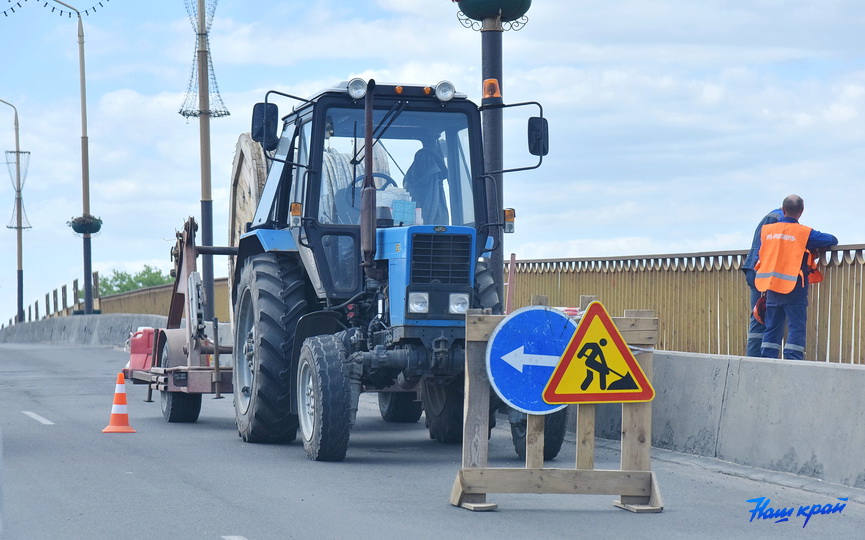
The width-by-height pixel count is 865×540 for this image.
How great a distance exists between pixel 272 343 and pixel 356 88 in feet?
7.62

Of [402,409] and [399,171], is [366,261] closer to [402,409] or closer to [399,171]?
[399,171]

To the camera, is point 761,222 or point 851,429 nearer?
point 851,429

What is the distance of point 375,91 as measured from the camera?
37.0 ft

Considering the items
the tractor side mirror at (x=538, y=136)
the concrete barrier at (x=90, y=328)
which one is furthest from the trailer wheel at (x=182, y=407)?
the concrete barrier at (x=90, y=328)

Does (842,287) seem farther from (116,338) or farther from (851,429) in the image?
(116,338)

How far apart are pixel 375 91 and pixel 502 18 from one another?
293 centimetres

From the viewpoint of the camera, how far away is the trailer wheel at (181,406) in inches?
547

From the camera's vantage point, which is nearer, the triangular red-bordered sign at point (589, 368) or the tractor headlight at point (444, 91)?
the triangular red-bordered sign at point (589, 368)

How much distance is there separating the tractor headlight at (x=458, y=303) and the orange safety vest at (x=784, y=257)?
3.11 meters

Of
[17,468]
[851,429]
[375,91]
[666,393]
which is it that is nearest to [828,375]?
[851,429]

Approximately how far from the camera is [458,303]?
10.2 meters

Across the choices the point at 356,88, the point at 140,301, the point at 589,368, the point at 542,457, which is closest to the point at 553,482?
the point at 542,457

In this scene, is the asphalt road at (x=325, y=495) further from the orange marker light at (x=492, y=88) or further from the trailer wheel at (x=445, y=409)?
the orange marker light at (x=492, y=88)

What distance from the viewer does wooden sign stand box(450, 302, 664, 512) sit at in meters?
8.03
